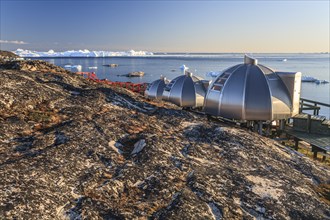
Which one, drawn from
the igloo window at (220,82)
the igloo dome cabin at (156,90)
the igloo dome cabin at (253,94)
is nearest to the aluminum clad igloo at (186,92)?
the igloo dome cabin at (156,90)

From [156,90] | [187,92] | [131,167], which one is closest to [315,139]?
[187,92]

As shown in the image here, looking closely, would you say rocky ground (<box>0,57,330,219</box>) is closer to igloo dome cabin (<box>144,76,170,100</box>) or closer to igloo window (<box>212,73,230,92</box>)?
igloo window (<box>212,73,230,92</box>)

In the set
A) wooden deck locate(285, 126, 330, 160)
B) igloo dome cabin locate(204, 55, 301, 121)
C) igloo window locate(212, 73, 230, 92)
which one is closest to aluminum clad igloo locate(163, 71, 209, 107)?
igloo dome cabin locate(204, 55, 301, 121)

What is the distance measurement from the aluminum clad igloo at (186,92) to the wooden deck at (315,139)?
10905mm

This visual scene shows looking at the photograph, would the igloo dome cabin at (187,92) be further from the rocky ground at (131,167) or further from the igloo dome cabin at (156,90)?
the rocky ground at (131,167)

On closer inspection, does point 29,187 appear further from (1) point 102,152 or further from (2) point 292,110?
(2) point 292,110

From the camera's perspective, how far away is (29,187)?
4.77 metres

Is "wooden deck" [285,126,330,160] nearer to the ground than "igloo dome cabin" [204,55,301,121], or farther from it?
nearer to the ground

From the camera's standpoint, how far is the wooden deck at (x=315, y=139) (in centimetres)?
1538

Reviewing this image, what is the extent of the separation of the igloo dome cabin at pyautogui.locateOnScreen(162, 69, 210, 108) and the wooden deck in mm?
10899

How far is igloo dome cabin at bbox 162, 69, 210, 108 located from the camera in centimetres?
2814

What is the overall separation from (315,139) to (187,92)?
13857mm

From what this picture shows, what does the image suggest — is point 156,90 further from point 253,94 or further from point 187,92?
point 253,94

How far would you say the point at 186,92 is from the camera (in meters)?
28.4
